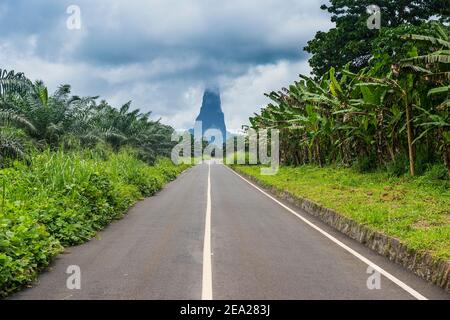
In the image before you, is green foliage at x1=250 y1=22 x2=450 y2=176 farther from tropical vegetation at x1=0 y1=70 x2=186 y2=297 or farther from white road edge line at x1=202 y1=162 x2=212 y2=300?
tropical vegetation at x1=0 y1=70 x2=186 y2=297

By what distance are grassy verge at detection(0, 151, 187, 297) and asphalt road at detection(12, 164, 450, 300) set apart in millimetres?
297

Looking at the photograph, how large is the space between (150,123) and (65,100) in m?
22.5

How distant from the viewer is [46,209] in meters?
9.98

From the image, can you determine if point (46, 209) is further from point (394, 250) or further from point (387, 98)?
point (387, 98)

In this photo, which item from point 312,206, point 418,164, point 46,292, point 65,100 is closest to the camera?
point 46,292

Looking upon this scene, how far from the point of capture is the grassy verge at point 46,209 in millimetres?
7156

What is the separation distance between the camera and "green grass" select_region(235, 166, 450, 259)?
28.4 feet

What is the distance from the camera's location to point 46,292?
6523mm

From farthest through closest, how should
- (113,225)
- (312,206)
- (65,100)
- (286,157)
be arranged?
1. (286,157)
2. (65,100)
3. (312,206)
4. (113,225)

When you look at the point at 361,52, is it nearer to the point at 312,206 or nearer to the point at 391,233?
the point at 312,206

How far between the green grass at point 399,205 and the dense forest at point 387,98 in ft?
4.23

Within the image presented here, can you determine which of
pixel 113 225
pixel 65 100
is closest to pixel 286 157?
pixel 65 100

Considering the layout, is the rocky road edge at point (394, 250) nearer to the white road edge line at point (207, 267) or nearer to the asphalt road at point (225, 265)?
the asphalt road at point (225, 265)
